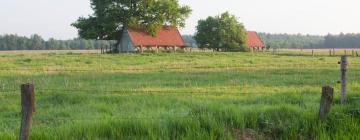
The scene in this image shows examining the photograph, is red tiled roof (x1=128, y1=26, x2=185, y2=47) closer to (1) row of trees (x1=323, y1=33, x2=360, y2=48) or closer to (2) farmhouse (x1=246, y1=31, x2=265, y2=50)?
(2) farmhouse (x1=246, y1=31, x2=265, y2=50)

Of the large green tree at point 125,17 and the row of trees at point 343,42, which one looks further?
the row of trees at point 343,42

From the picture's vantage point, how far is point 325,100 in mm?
8703

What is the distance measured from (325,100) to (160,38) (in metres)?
61.7

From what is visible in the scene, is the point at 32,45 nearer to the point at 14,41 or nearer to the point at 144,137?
the point at 14,41

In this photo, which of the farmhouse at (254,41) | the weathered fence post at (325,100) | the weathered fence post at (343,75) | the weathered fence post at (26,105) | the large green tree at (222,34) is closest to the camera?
the weathered fence post at (26,105)

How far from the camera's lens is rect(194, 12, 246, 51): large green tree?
77625 millimetres

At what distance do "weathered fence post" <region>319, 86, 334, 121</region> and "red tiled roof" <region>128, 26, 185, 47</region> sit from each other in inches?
2216

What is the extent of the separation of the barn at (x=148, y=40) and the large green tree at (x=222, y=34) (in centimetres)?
728

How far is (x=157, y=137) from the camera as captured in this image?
27.3ft

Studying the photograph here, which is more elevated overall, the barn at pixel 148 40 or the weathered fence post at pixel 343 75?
the barn at pixel 148 40

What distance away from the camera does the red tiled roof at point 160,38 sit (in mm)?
65688

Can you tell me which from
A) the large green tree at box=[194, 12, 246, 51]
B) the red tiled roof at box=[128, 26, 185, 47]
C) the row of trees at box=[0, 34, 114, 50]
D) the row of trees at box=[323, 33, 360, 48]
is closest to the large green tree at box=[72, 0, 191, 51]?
the red tiled roof at box=[128, 26, 185, 47]

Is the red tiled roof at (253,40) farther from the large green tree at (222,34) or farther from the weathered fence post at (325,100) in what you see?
the weathered fence post at (325,100)

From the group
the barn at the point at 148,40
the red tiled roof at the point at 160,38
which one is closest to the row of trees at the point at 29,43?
the red tiled roof at the point at 160,38
